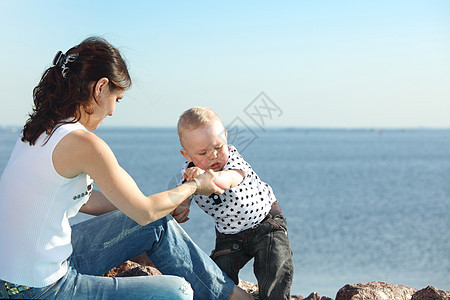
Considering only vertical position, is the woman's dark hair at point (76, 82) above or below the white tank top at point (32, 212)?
above

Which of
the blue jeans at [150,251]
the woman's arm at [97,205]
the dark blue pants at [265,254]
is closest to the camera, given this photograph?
the blue jeans at [150,251]

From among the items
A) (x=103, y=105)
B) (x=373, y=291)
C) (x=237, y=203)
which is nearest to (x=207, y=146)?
(x=237, y=203)

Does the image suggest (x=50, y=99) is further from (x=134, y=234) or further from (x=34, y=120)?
(x=134, y=234)

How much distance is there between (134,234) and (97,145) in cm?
72

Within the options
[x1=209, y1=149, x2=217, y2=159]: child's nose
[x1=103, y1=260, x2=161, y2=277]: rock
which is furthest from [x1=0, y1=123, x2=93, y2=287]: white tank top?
[x1=103, y1=260, x2=161, y2=277]: rock

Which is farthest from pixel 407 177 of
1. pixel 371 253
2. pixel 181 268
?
pixel 181 268

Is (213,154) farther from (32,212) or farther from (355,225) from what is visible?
(355,225)

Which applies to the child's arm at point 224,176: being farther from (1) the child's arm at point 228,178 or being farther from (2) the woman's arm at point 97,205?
(2) the woman's arm at point 97,205

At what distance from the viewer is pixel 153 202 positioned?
2.56 m

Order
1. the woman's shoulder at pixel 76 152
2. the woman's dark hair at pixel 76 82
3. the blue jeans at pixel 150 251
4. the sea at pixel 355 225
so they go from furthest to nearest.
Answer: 1. the sea at pixel 355 225
2. the blue jeans at pixel 150 251
3. the woman's dark hair at pixel 76 82
4. the woman's shoulder at pixel 76 152

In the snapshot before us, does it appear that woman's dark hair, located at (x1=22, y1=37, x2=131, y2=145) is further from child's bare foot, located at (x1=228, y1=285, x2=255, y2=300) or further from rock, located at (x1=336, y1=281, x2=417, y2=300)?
rock, located at (x1=336, y1=281, x2=417, y2=300)

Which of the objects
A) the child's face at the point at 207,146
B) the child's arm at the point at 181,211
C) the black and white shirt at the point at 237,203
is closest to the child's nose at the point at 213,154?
the child's face at the point at 207,146

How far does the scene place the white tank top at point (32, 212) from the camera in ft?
7.63

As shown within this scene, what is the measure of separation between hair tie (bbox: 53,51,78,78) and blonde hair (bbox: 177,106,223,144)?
90cm
